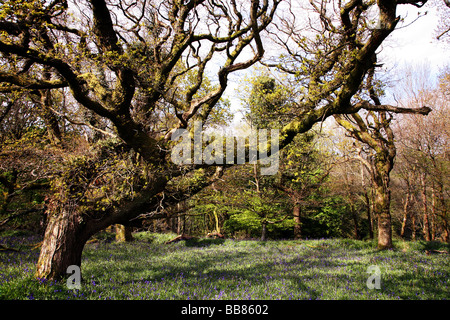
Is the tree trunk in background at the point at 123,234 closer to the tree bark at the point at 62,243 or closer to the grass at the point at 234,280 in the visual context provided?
the grass at the point at 234,280

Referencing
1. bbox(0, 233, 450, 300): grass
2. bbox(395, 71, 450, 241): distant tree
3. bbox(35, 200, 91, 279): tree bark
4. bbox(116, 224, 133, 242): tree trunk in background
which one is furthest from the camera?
bbox(395, 71, 450, 241): distant tree

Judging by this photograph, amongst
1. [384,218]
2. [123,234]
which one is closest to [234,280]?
[384,218]

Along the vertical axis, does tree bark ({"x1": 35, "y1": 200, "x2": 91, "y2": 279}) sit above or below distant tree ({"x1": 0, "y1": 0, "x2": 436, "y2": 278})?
below

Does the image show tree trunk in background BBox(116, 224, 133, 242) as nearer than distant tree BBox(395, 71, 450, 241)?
Yes

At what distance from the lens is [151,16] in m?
9.24

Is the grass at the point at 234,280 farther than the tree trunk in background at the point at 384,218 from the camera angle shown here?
No

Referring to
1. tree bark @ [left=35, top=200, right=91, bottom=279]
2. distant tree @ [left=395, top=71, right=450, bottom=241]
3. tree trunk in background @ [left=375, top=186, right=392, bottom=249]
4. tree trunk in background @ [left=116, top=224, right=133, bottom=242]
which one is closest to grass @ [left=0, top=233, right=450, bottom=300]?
tree bark @ [left=35, top=200, right=91, bottom=279]

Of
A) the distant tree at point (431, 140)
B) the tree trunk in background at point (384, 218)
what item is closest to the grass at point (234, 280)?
the tree trunk in background at point (384, 218)

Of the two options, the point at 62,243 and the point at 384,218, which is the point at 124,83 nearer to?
the point at 62,243

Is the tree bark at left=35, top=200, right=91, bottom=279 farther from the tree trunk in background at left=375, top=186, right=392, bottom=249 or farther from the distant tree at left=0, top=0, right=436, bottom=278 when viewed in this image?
the tree trunk in background at left=375, top=186, right=392, bottom=249

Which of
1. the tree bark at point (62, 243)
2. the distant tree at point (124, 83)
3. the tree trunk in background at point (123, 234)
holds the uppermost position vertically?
the distant tree at point (124, 83)

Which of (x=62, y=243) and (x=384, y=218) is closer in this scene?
(x=62, y=243)

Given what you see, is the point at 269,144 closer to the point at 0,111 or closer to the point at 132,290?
the point at 132,290

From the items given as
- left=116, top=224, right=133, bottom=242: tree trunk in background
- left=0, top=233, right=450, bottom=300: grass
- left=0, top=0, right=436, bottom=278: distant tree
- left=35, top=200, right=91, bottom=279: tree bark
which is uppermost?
left=0, top=0, right=436, bottom=278: distant tree
